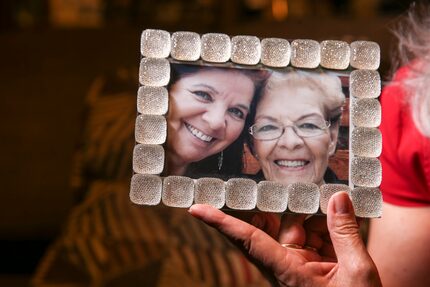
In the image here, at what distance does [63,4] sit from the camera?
7.99 feet

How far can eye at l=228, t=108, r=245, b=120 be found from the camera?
87 centimetres

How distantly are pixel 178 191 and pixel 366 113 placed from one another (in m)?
0.26

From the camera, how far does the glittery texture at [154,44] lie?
861 millimetres

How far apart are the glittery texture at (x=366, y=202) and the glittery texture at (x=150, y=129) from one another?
251mm

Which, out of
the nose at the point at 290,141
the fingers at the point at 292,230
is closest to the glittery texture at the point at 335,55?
the nose at the point at 290,141

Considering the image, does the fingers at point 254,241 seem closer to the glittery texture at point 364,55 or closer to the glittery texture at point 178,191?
the glittery texture at point 178,191

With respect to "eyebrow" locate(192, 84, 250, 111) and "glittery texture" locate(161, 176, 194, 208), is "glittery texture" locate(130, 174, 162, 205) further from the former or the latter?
"eyebrow" locate(192, 84, 250, 111)

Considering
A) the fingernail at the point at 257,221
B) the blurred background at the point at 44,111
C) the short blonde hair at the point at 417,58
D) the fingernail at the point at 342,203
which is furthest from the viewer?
the blurred background at the point at 44,111

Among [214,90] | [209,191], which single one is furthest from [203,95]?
[209,191]

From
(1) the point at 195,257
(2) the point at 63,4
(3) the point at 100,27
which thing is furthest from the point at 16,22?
(1) the point at 195,257

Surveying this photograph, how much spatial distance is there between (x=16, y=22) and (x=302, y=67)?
70.9 inches

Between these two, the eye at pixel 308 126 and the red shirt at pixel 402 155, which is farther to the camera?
the red shirt at pixel 402 155

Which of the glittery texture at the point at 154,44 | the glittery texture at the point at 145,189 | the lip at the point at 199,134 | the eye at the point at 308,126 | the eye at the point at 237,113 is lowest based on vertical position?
the glittery texture at the point at 145,189

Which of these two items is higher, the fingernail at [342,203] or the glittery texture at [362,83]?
the glittery texture at [362,83]
